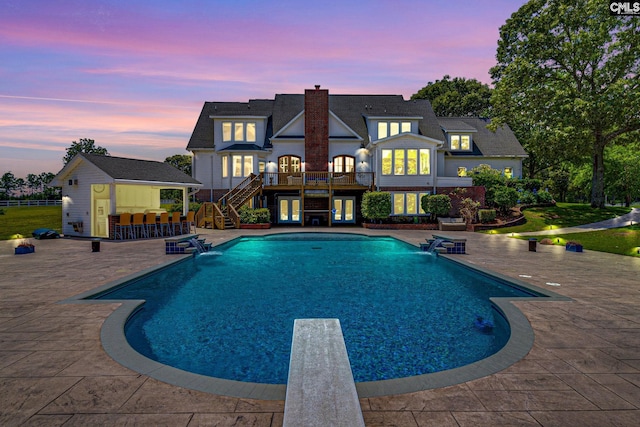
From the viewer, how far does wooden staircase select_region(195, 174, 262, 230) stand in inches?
896

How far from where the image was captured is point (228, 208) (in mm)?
23344

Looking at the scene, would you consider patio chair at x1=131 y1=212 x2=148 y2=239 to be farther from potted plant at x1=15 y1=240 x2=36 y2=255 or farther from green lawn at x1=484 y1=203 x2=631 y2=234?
green lawn at x1=484 y1=203 x2=631 y2=234

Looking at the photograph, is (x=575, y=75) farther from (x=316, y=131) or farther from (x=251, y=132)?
(x=251, y=132)

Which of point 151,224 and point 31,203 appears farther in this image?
point 31,203

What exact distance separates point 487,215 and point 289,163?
1603 centimetres

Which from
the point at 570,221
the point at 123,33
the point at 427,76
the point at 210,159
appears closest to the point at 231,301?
the point at 123,33

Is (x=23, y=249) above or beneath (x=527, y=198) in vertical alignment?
beneath

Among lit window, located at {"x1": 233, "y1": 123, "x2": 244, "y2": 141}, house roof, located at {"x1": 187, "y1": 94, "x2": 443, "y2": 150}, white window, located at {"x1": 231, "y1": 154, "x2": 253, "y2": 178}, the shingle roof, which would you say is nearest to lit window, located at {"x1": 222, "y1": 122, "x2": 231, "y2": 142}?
lit window, located at {"x1": 233, "y1": 123, "x2": 244, "y2": 141}

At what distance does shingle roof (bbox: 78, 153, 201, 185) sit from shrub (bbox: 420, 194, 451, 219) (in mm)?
17241

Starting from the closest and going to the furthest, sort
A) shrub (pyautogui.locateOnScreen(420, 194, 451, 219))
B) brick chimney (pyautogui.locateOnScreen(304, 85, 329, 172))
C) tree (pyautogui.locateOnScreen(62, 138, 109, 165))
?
shrub (pyautogui.locateOnScreen(420, 194, 451, 219)), brick chimney (pyautogui.locateOnScreen(304, 85, 329, 172)), tree (pyautogui.locateOnScreen(62, 138, 109, 165))

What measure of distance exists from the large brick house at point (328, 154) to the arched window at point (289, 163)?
0.28ft

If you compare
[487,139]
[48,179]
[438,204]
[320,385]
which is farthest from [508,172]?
[48,179]
